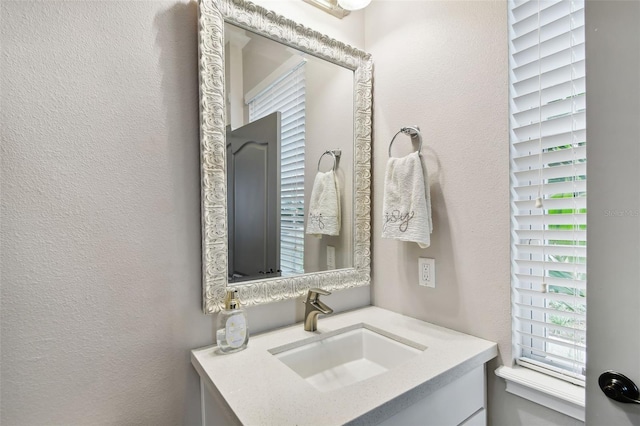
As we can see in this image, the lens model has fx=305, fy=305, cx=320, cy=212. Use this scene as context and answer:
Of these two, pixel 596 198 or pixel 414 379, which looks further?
pixel 414 379

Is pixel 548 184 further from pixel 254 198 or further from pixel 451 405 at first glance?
pixel 254 198

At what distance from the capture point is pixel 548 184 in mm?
881

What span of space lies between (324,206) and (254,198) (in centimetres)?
32

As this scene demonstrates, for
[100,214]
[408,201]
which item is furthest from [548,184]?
[100,214]

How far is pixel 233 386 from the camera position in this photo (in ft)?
2.49

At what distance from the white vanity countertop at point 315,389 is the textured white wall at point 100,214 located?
7.5 inches

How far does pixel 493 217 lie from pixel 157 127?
43.4 inches

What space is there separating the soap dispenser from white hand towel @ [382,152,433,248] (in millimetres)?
607

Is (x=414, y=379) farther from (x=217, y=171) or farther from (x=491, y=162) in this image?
(x=217, y=171)

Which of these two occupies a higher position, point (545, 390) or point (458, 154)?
point (458, 154)

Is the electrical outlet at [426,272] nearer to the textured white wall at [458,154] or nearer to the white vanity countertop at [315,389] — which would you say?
the textured white wall at [458,154]

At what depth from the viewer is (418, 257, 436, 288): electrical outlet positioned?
3.84 feet

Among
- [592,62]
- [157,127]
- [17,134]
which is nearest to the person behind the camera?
[592,62]

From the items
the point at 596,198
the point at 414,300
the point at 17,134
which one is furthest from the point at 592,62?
the point at 17,134
